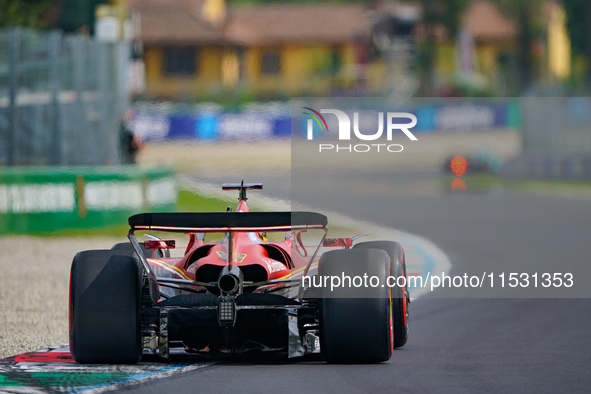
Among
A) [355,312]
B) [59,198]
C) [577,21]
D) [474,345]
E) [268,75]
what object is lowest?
[474,345]

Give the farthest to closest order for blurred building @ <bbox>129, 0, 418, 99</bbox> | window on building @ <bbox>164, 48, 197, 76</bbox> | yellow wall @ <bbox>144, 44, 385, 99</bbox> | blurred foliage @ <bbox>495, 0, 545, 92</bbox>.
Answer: window on building @ <bbox>164, 48, 197, 76</bbox>, blurred foliage @ <bbox>495, 0, 545, 92</bbox>, blurred building @ <bbox>129, 0, 418, 99</bbox>, yellow wall @ <bbox>144, 44, 385, 99</bbox>

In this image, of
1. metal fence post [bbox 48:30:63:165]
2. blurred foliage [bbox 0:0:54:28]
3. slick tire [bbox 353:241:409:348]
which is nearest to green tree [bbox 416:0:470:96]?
blurred foliage [bbox 0:0:54:28]

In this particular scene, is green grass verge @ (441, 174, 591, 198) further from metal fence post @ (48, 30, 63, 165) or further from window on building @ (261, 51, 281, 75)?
window on building @ (261, 51, 281, 75)

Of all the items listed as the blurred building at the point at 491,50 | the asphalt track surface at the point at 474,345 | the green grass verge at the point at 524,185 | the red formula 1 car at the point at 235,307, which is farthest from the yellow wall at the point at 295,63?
the red formula 1 car at the point at 235,307

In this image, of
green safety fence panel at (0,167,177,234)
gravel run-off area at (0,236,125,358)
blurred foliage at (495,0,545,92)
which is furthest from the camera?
blurred foliage at (495,0,545,92)

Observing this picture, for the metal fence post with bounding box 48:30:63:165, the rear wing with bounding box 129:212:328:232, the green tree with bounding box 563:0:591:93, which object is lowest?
the rear wing with bounding box 129:212:328:232

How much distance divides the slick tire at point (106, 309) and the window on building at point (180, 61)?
5661cm

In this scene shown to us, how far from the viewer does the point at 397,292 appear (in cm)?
825

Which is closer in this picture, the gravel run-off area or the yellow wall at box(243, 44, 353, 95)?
the gravel run-off area

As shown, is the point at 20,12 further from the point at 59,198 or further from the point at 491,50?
the point at 491,50

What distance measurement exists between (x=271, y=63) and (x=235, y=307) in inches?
2419

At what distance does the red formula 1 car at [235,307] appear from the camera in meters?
7.43

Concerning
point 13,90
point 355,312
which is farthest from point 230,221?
point 13,90

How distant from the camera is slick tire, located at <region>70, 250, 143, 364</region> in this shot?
7.57 m
